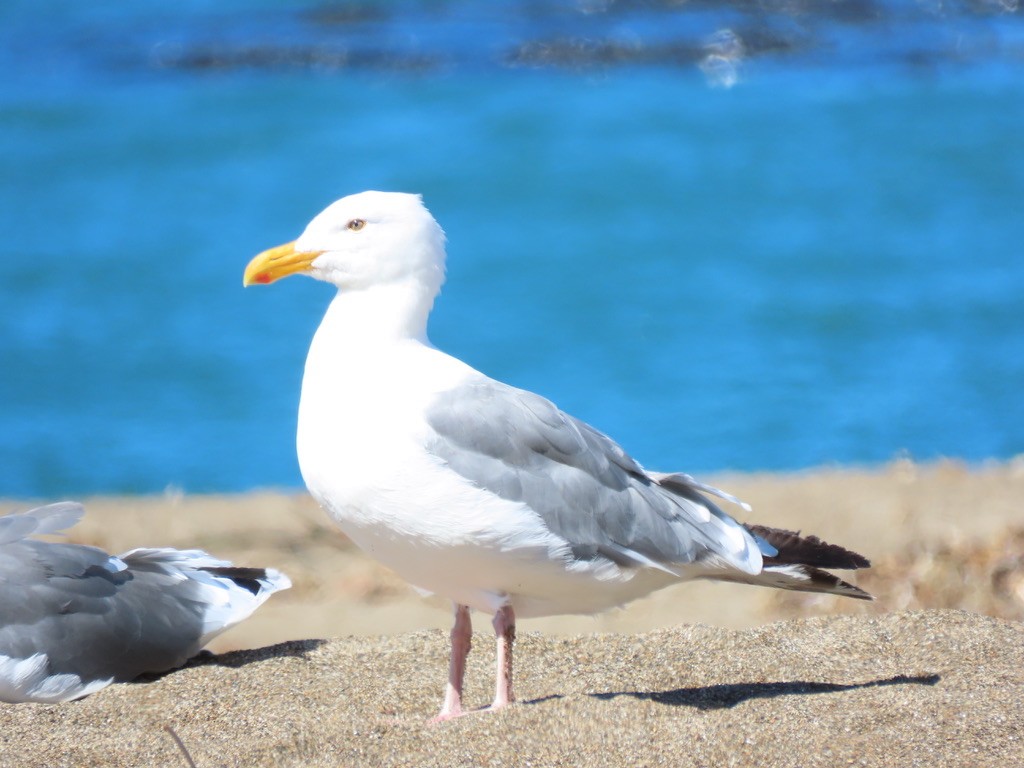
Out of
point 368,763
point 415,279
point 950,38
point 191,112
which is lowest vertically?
point 368,763

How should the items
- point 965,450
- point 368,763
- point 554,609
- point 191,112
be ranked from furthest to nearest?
point 191,112
point 965,450
point 554,609
point 368,763

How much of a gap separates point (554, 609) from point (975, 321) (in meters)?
9.65

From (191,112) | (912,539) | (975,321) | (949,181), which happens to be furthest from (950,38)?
(912,539)

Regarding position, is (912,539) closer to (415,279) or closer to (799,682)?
(799,682)

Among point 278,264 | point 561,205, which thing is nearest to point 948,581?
point 278,264

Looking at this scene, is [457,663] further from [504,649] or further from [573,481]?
[573,481]

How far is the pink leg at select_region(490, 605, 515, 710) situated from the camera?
346cm

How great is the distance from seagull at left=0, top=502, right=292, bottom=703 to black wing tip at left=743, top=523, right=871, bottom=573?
1.78 meters

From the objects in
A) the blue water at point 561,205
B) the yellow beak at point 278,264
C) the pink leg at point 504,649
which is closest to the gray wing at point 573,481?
the pink leg at point 504,649

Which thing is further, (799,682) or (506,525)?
(799,682)

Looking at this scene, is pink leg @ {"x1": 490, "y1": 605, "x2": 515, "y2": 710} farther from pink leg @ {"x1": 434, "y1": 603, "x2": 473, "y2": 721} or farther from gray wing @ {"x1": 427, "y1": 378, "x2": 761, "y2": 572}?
gray wing @ {"x1": 427, "y1": 378, "x2": 761, "y2": 572}

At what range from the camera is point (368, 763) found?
311cm

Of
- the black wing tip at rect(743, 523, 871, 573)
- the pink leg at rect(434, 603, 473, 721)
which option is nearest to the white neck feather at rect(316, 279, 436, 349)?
the pink leg at rect(434, 603, 473, 721)

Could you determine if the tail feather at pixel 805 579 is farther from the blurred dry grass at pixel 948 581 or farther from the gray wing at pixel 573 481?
the blurred dry grass at pixel 948 581
